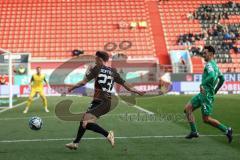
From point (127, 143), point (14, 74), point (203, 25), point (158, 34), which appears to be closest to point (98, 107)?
point (127, 143)

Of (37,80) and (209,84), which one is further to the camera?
(37,80)

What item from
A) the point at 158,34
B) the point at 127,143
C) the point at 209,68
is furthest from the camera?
the point at 158,34

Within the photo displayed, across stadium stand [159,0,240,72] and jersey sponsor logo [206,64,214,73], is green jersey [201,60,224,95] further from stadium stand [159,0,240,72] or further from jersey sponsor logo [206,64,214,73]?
stadium stand [159,0,240,72]

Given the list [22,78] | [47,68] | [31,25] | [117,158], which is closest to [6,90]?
[22,78]

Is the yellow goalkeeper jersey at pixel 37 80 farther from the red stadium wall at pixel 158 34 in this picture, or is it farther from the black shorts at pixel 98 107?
the red stadium wall at pixel 158 34

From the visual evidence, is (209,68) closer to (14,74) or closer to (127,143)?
(127,143)

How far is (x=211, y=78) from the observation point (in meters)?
10.9

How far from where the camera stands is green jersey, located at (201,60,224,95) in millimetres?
10944

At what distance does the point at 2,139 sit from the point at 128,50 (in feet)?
131

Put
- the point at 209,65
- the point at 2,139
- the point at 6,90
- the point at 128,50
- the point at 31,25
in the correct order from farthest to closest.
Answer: the point at 31,25
the point at 128,50
the point at 6,90
the point at 2,139
the point at 209,65

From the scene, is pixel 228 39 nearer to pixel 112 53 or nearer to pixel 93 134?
pixel 112 53

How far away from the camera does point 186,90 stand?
41.2 meters

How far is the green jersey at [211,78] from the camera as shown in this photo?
1094 cm

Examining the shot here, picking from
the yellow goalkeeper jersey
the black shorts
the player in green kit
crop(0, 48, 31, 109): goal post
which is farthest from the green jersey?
crop(0, 48, 31, 109): goal post
